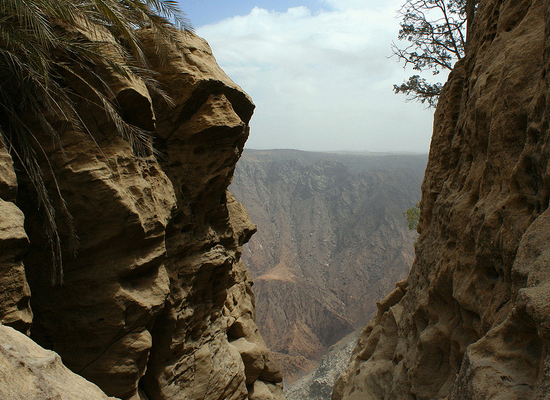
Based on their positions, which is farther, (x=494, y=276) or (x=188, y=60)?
(x=188, y=60)

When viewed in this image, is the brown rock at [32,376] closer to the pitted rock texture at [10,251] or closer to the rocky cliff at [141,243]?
the rocky cliff at [141,243]

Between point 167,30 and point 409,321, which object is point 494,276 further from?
point 167,30

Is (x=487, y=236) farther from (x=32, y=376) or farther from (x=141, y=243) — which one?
(x=32, y=376)

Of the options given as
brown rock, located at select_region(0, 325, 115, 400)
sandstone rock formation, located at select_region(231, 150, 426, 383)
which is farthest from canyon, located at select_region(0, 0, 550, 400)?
sandstone rock formation, located at select_region(231, 150, 426, 383)

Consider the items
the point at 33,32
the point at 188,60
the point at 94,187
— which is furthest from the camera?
the point at 188,60

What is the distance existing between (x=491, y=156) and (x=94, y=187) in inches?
180

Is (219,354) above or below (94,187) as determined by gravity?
below

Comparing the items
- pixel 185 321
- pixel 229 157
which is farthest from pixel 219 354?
pixel 229 157

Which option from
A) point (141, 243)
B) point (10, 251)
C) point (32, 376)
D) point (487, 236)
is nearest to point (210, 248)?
point (141, 243)

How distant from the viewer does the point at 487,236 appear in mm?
4281

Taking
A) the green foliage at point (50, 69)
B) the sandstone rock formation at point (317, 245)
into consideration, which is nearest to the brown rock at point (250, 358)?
the green foliage at point (50, 69)

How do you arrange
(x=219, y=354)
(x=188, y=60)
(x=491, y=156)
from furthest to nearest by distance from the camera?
1. (x=219, y=354)
2. (x=188, y=60)
3. (x=491, y=156)

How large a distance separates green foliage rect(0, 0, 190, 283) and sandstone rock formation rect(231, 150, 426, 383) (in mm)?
35967

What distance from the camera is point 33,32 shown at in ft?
12.8
